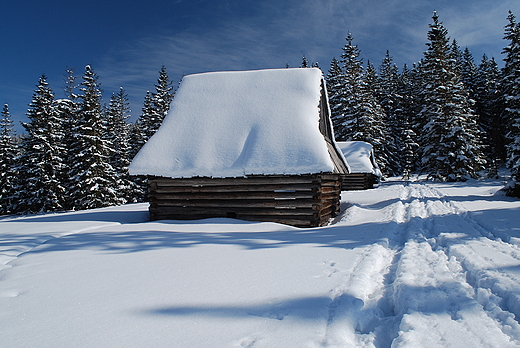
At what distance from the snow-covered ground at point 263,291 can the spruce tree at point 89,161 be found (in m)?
20.7

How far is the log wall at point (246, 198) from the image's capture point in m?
9.79

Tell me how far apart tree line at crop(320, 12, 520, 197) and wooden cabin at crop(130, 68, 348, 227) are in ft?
41.4

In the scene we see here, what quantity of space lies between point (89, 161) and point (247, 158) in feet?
70.5

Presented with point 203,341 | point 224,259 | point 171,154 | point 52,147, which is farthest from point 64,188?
point 203,341

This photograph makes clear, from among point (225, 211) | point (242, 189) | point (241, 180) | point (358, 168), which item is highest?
point (358, 168)

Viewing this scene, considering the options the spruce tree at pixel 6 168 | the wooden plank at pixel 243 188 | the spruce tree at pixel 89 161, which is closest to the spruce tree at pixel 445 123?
the wooden plank at pixel 243 188

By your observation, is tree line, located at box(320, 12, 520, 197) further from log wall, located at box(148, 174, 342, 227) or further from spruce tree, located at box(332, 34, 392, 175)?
log wall, located at box(148, 174, 342, 227)

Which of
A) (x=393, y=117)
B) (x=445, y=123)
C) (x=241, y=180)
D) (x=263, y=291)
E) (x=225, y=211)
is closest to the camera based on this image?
(x=263, y=291)

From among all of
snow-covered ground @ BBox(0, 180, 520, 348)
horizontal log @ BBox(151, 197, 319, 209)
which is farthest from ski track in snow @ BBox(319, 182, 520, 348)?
horizontal log @ BBox(151, 197, 319, 209)

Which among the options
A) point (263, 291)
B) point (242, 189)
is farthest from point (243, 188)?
point (263, 291)

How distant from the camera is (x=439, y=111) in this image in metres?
29.5

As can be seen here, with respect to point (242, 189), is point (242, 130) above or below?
Result: above

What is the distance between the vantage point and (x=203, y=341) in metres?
2.64

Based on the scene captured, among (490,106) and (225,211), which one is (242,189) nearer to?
(225,211)
